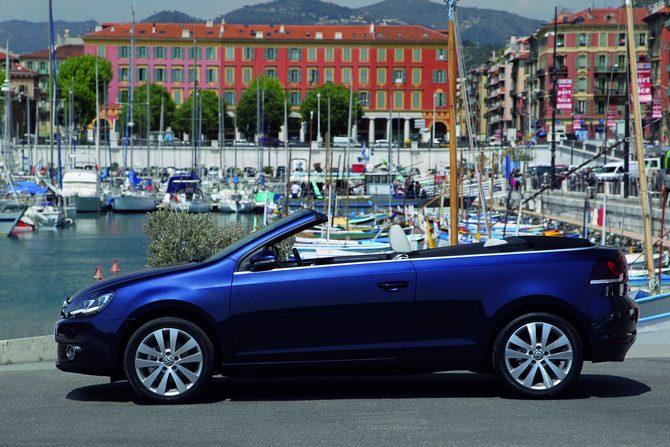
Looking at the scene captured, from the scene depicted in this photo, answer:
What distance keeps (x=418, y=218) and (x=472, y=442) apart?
2418 centimetres

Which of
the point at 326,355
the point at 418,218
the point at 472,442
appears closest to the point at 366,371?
the point at 326,355

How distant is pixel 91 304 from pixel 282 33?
116m

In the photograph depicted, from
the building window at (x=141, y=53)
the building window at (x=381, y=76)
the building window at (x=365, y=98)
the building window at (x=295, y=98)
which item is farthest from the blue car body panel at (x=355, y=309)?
the building window at (x=141, y=53)

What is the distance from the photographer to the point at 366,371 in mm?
6023

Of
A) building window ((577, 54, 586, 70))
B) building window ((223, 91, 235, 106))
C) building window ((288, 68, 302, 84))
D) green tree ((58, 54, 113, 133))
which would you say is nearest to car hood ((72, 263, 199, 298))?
green tree ((58, 54, 113, 133))

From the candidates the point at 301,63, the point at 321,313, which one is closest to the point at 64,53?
the point at 301,63

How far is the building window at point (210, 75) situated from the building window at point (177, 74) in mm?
3695

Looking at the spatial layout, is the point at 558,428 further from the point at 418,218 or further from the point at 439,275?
the point at 418,218

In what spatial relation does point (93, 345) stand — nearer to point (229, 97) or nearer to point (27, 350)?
point (27, 350)

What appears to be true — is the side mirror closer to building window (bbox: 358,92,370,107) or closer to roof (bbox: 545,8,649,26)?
roof (bbox: 545,8,649,26)

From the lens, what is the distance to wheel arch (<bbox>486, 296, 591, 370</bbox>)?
600 centimetres

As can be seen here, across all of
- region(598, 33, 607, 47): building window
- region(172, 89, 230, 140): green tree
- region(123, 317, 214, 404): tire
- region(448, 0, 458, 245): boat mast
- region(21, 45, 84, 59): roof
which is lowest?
region(123, 317, 214, 404): tire

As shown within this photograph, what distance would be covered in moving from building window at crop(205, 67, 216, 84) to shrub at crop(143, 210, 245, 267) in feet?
348

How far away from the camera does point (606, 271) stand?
605 centimetres
